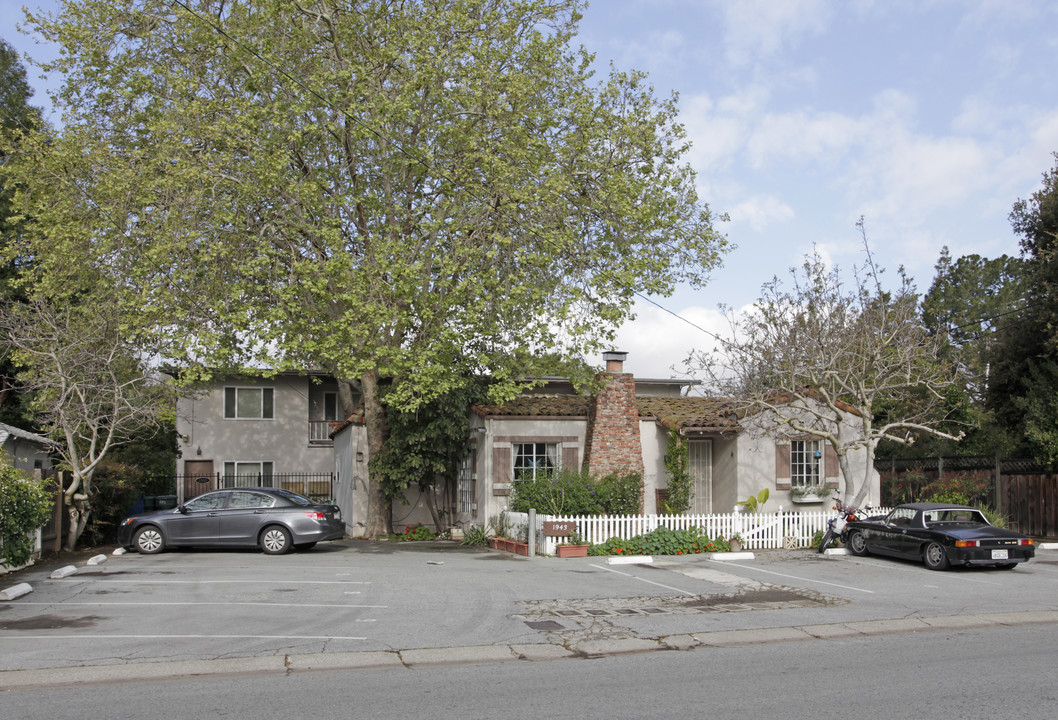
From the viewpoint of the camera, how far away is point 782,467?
2300cm

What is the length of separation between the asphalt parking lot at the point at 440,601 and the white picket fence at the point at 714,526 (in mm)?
1086

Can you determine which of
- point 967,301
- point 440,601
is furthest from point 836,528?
point 967,301

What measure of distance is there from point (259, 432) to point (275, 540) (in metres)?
16.5

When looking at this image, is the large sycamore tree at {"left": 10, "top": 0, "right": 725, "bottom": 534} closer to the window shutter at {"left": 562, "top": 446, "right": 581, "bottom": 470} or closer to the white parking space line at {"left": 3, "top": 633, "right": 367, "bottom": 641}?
the window shutter at {"left": 562, "top": 446, "right": 581, "bottom": 470}

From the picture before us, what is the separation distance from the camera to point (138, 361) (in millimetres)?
21094

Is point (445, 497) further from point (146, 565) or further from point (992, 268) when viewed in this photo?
point (992, 268)

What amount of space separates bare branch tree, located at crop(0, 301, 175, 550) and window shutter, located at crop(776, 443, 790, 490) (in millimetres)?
15453

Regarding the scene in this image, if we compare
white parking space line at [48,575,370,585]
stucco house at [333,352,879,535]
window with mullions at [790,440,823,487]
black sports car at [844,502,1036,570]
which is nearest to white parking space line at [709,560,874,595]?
black sports car at [844,502,1036,570]

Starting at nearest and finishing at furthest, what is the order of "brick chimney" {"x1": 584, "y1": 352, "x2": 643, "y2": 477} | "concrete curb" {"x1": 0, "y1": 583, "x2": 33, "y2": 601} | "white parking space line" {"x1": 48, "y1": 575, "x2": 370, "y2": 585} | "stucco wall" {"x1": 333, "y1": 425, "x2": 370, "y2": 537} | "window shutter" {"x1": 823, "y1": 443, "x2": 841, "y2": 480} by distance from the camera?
"concrete curb" {"x1": 0, "y1": 583, "x2": 33, "y2": 601}, "white parking space line" {"x1": 48, "y1": 575, "x2": 370, "y2": 585}, "brick chimney" {"x1": 584, "y1": 352, "x2": 643, "y2": 477}, "window shutter" {"x1": 823, "y1": 443, "x2": 841, "y2": 480}, "stucco wall" {"x1": 333, "y1": 425, "x2": 370, "y2": 537}

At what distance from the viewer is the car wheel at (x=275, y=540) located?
739 inches

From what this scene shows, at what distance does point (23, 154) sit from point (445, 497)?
44.7 ft

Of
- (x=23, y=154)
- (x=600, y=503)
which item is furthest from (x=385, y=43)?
(x=600, y=503)

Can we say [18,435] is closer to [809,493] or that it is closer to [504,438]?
[504,438]

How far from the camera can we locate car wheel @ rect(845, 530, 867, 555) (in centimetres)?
1786
